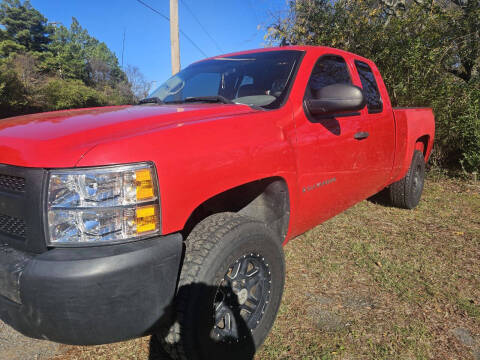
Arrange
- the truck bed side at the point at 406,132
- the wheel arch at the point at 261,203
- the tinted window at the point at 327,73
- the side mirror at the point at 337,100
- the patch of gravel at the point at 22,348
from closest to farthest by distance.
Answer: the patch of gravel at the point at 22,348 → the wheel arch at the point at 261,203 → the side mirror at the point at 337,100 → the tinted window at the point at 327,73 → the truck bed side at the point at 406,132

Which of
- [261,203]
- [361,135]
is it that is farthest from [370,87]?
[261,203]

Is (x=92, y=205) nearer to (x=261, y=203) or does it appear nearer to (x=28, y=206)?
(x=28, y=206)

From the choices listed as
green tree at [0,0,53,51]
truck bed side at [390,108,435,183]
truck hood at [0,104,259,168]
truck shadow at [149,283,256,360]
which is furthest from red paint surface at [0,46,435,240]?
green tree at [0,0,53,51]

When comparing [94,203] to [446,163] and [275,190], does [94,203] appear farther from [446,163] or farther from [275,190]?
[446,163]

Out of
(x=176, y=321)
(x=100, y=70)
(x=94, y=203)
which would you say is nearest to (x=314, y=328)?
(x=176, y=321)

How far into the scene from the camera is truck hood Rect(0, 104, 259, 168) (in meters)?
1.30

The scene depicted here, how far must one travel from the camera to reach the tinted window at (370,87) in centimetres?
311

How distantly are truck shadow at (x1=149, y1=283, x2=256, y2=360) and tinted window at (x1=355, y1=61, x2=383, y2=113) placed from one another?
2.24 metres

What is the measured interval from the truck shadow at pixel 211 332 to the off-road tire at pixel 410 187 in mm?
3317

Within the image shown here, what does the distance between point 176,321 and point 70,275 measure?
1.72 feet

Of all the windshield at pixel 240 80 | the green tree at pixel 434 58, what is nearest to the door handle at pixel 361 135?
the windshield at pixel 240 80

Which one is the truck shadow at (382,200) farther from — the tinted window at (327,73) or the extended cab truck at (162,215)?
the extended cab truck at (162,215)

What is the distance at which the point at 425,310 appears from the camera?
7.52ft

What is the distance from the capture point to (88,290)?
1195mm
